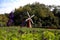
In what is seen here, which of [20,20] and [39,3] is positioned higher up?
[39,3]

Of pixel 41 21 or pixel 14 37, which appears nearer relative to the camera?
pixel 14 37

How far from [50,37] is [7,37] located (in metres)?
1.42

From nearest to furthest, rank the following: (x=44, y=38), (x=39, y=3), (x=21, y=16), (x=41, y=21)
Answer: (x=44, y=38), (x=41, y=21), (x=21, y=16), (x=39, y=3)

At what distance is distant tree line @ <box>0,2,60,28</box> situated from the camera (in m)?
47.9

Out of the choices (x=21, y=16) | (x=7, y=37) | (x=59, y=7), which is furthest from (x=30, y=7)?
(x=7, y=37)

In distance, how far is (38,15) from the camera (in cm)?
5122

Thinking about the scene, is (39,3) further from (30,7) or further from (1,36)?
(1,36)

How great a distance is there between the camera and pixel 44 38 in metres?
7.53

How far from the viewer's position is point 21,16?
52125 millimetres

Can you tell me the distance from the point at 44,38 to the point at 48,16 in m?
43.7

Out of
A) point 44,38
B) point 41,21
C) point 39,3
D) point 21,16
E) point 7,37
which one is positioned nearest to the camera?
point 44,38

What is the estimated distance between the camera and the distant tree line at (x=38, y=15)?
157 ft

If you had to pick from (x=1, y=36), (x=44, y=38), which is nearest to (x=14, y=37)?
(x=1, y=36)

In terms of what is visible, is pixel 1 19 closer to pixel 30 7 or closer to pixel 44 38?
pixel 30 7
